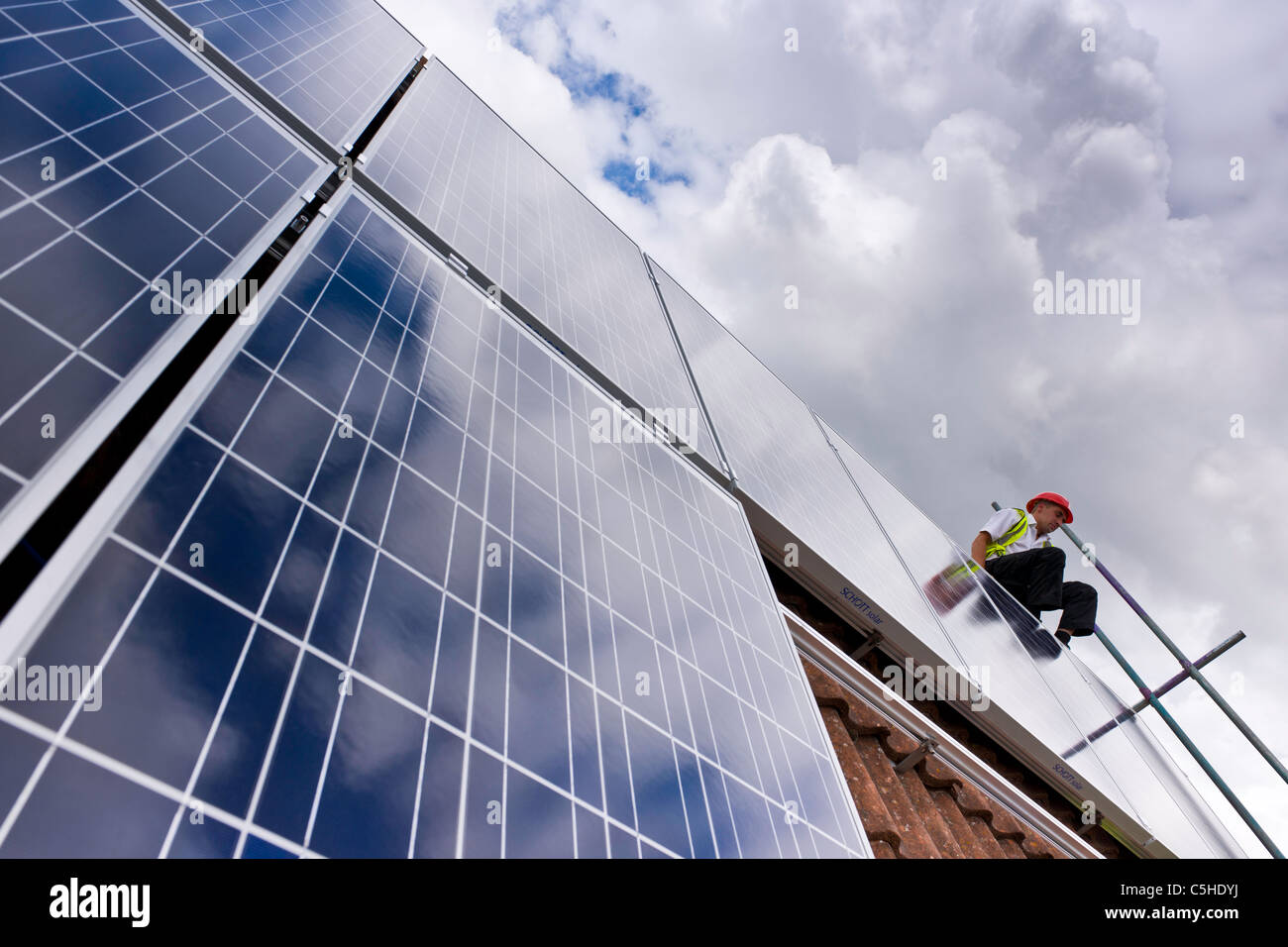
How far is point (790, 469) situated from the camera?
8062 millimetres

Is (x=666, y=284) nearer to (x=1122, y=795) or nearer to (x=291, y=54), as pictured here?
(x=291, y=54)

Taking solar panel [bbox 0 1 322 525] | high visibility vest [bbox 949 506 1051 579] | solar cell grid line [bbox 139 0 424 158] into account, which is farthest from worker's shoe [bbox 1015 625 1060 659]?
solar cell grid line [bbox 139 0 424 158]

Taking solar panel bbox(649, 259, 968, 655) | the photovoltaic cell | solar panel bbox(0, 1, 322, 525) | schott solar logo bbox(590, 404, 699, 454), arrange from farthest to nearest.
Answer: solar panel bbox(649, 259, 968, 655), the photovoltaic cell, schott solar logo bbox(590, 404, 699, 454), solar panel bbox(0, 1, 322, 525)

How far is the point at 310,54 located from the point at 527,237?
2.68 m

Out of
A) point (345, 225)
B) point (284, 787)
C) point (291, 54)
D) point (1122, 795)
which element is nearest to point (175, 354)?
point (284, 787)

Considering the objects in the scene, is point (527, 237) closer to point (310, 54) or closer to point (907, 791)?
point (310, 54)

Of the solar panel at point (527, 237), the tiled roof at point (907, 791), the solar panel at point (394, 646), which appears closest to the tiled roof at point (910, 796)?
the tiled roof at point (907, 791)

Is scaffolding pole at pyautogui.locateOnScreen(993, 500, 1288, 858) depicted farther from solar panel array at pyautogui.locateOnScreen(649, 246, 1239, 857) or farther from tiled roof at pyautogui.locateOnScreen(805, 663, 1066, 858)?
tiled roof at pyautogui.locateOnScreen(805, 663, 1066, 858)

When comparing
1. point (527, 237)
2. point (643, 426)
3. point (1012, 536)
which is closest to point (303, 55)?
point (527, 237)

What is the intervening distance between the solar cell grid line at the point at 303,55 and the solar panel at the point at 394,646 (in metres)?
1.89

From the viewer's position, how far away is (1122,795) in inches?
241

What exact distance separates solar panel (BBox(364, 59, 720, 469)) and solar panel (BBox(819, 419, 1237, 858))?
11.5 feet

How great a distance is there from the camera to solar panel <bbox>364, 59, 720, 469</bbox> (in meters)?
5.70

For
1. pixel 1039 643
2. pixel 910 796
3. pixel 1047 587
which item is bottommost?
pixel 910 796
